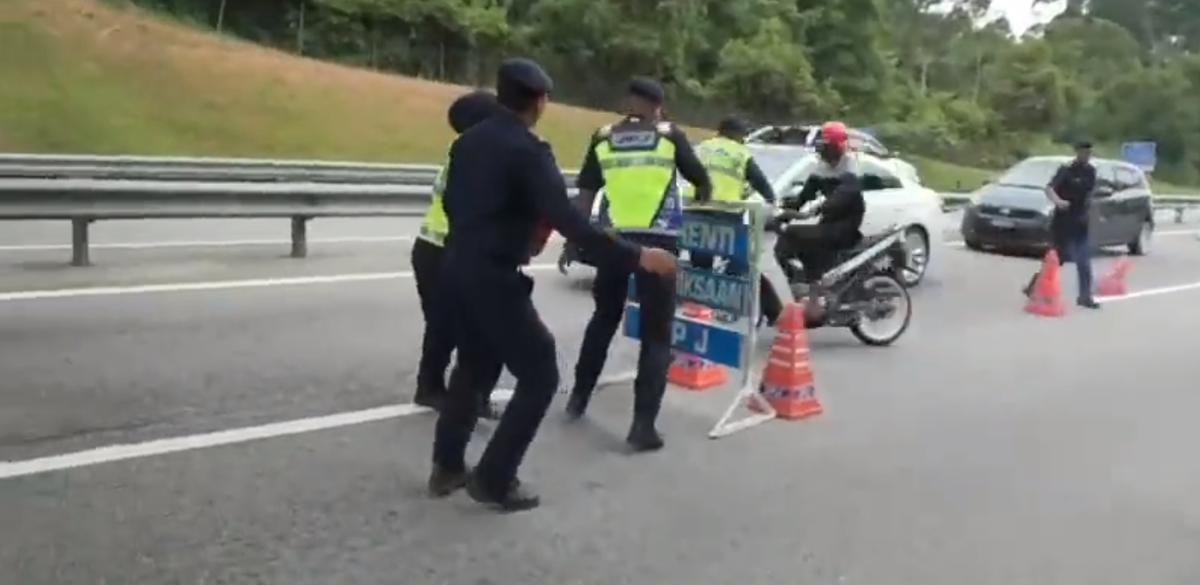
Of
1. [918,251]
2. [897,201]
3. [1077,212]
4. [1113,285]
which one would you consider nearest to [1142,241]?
[1113,285]

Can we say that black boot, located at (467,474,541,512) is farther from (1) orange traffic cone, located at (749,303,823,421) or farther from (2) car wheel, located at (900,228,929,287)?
(2) car wheel, located at (900,228,929,287)

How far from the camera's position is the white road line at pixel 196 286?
33.6 feet

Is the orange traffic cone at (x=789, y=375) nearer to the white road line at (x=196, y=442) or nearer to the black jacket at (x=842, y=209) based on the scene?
the white road line at (x=196, y=442)

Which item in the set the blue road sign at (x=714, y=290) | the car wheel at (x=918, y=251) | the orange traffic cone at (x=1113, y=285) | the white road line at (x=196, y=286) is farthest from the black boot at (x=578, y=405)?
the orange traffic cone at (x=1113, y=285)

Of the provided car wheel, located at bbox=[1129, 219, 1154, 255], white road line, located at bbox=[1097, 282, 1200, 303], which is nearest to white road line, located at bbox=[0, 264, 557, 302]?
white road line, located at bbox=[1097, 282, 1200, 303]

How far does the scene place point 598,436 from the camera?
7312 millimetres

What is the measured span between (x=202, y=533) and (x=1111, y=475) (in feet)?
14.8

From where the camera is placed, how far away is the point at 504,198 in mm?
5512

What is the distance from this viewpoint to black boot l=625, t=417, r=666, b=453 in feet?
23.1

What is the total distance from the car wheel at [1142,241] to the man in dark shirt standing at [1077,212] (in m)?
8.64

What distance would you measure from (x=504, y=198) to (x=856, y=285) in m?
5.73

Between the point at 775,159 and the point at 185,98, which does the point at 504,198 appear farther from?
the point at 185,98

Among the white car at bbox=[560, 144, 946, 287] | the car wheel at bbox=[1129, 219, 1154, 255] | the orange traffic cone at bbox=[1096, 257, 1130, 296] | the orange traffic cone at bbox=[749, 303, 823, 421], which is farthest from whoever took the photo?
the car wheel at bbox=[1129, 219, 1154, 255]

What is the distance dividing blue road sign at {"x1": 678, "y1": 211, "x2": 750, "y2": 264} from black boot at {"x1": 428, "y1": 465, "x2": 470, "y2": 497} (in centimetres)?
230
